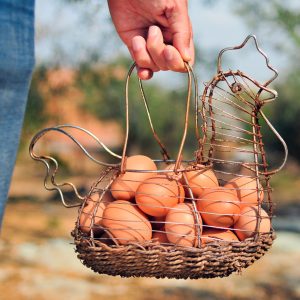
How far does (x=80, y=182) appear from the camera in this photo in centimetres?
920

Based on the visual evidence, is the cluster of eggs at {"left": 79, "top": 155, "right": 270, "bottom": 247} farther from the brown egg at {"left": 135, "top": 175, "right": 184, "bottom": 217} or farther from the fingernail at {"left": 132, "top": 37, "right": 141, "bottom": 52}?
the fingernail at {"left": 132, "top": 37, "right": 141, "bottom": 52}

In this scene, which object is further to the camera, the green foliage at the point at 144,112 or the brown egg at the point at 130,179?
the green foliage at the point at 144,112

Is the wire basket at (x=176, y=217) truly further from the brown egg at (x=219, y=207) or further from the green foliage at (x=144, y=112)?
the green foliage at (x=144, y=112)

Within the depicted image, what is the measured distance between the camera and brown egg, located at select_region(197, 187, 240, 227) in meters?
1.20

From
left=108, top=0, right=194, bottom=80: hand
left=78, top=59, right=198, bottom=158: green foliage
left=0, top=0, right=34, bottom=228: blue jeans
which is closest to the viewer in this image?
left=0, top=0, right=34, bottom=228: blue jeans

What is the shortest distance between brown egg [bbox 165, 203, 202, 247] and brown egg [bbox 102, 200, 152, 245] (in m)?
0.04

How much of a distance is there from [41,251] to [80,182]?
137 inches

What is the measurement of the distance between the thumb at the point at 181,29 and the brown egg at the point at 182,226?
26cm

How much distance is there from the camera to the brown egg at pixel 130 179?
1.24 metres

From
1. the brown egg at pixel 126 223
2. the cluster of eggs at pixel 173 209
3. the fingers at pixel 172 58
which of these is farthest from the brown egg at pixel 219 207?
the fingers at pixel 172 58

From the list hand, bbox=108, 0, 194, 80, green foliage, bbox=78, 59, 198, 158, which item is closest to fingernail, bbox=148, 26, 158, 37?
hand, bbox=108, 0, 194, 80

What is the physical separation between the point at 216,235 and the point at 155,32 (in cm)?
37

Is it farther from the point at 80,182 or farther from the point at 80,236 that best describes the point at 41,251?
the point at 80,236

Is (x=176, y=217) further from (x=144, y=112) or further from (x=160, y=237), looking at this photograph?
(x=144, y=112)
